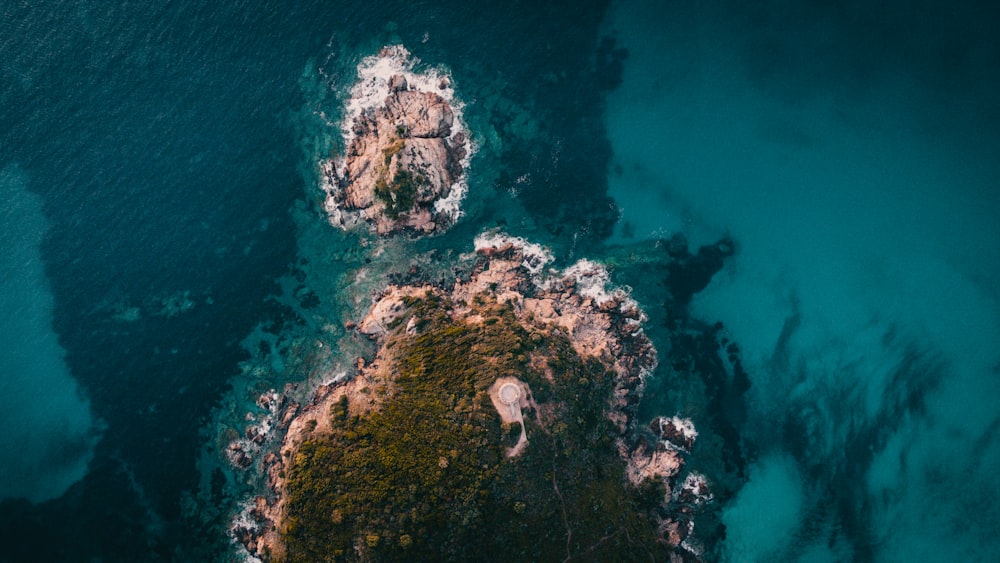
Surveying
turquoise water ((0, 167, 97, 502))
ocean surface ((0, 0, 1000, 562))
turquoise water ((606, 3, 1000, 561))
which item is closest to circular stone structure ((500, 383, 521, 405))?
ocean surface ((0, 0, 1000, 562))

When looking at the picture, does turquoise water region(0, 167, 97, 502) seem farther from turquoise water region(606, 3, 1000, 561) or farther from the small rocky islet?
turquoise water region(606, 3, 1000, 561)

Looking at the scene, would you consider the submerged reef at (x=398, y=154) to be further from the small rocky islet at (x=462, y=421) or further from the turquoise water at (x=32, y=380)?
the turquoise water at (x=32, y=380)

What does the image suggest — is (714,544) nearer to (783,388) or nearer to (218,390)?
(783,388)

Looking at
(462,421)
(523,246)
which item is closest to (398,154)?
(523,246)

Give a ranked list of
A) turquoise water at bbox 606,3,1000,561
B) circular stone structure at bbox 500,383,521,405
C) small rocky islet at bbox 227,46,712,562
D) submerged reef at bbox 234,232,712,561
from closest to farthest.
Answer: submerged reef at bbox 234,232,712,561 < small rocky islet at bbox 227,46,712,562 < circular stone structure at bbox 500,383,521,405 < turquoise water at bbox 606,3,1000,561

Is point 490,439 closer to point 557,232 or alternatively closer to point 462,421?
point 462,421

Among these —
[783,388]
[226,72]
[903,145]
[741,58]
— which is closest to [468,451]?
[783,388]
